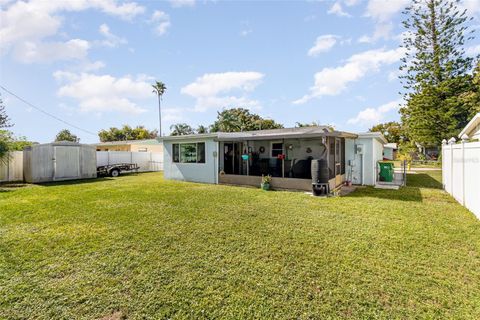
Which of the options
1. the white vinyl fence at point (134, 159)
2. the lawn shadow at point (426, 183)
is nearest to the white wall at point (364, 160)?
the lawn shadow at point (426, 183)

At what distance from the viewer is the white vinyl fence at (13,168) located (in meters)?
12.4

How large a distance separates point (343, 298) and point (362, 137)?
9.48 metres

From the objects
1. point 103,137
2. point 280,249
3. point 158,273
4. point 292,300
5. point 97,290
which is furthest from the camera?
point 103,137

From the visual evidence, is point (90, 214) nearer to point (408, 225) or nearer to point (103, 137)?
point (408, 225)

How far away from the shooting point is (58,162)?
13023 millimetres

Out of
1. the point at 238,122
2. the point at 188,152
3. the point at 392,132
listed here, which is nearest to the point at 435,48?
the point at 392,132

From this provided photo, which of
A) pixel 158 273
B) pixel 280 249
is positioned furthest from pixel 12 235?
pixel 280 249

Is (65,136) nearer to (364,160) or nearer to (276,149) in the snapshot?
(276,149)

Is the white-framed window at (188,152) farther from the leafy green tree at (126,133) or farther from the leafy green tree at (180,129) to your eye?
the leafy green tree at (126,133)

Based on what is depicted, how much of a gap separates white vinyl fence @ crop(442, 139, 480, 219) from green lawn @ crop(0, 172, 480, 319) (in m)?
0.44

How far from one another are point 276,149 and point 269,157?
0.55 metres

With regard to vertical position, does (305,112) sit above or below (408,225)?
above

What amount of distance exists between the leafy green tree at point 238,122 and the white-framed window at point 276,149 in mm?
19999

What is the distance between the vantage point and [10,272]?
3176mm
